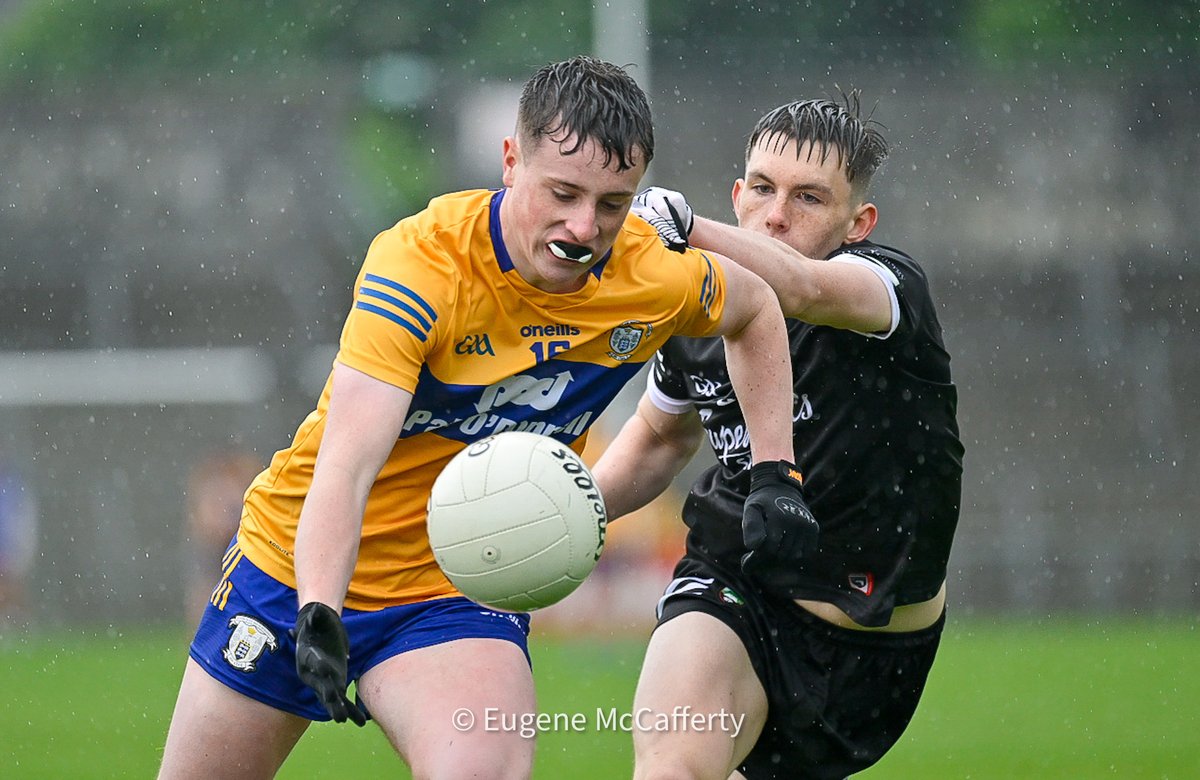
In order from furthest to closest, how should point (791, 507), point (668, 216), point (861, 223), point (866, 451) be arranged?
point (861, 223)
point (866, 451)
point (668, 216)
point (791, 507)

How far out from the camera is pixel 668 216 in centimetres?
377

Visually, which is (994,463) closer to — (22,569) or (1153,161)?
(1153,161)

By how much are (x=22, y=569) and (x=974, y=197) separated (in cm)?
1296

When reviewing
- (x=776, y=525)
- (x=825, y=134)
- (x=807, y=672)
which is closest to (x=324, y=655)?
(x=776, y=525)

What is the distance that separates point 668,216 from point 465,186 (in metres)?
16.4

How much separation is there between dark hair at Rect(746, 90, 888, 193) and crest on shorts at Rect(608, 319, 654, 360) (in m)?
1.03

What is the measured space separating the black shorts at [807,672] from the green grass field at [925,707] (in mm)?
3889

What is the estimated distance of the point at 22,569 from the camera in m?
19.0

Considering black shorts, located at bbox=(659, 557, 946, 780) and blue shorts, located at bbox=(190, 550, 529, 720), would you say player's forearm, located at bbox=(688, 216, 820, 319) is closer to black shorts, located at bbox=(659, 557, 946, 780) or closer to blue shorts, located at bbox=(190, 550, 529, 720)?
black shorts, located at bbox=(659, 557, 946, 780)

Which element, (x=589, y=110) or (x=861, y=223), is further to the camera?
(x=861, y=223)

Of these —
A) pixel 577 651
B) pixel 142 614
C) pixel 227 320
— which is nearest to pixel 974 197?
pixel 577 651

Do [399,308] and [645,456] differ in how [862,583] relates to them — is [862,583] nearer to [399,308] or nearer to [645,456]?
[645,456]

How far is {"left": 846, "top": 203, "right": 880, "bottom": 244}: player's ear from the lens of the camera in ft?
14.8

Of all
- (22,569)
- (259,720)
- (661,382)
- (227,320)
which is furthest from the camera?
(227,320)
